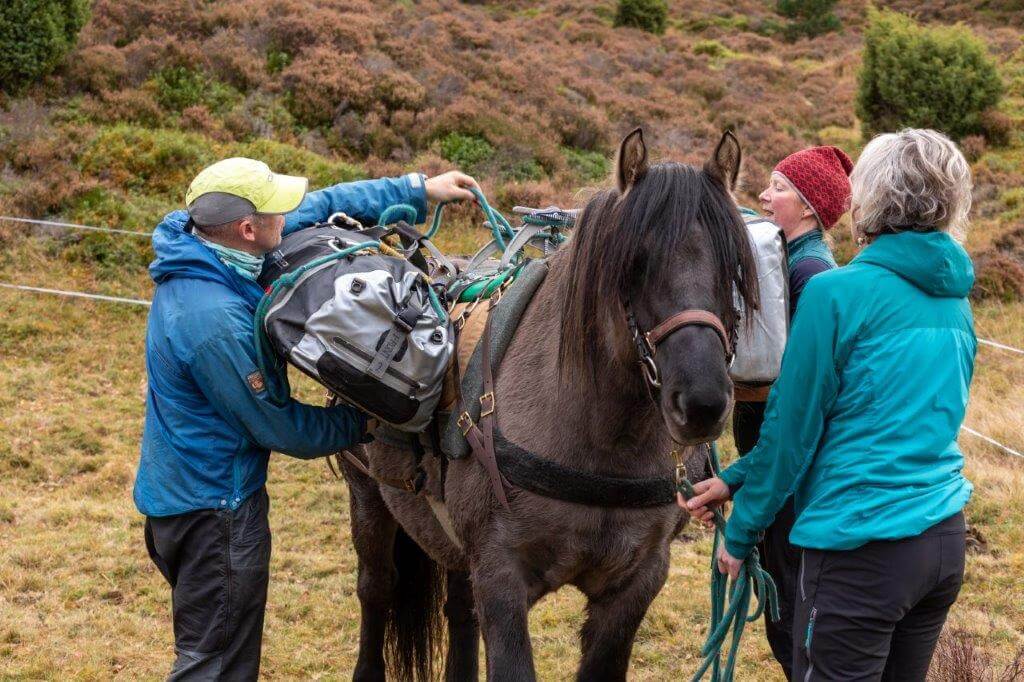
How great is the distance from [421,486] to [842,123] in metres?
17.5

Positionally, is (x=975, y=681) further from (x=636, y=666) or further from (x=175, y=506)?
(x=175, y=506)

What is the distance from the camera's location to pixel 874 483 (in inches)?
83.1

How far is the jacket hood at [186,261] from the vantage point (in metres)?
2.66

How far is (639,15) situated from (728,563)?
80.8ft

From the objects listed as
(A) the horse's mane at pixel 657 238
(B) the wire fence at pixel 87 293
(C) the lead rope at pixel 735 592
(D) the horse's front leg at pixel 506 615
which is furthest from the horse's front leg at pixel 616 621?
(B) the wire fence at pixel 87 293

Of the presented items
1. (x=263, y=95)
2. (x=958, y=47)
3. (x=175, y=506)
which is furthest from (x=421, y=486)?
(x=958, y=47)

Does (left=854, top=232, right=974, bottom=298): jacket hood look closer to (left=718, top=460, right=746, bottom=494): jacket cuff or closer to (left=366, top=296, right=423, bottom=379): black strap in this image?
(left=718, top=460, right=746, bottom=494): jacket cuff

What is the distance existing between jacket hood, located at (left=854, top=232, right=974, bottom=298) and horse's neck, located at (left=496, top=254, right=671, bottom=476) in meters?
0.64

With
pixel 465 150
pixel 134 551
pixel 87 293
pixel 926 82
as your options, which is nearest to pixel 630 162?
pixel 134 551

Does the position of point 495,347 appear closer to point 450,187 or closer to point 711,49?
point 450,187

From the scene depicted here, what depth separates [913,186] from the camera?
7.06ft

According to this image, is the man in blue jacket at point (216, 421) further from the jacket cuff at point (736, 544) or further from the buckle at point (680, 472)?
the jacket cuff at point (736, 544)

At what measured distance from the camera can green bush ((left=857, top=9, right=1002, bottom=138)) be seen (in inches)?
653

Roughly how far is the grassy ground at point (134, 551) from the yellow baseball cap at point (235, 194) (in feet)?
8.32
